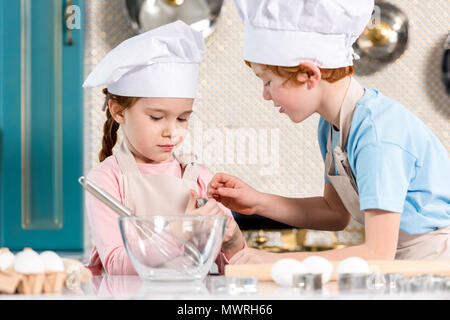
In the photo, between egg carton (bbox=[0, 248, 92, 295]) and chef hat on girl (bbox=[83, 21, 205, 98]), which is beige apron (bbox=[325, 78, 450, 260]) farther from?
egg carton (bbox=[0, 248, 92, 295])

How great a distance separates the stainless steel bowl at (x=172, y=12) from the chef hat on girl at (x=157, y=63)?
158cm

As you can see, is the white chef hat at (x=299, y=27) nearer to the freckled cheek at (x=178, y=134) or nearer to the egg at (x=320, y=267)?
the freckled cheek at (x=178, y=134)

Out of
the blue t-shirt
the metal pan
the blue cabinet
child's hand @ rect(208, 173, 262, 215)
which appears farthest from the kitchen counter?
the metal pan

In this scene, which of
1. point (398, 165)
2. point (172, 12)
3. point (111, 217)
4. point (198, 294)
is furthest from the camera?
point (172, 12)

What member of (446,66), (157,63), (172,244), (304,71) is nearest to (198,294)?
(172,244)

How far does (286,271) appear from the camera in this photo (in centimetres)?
72

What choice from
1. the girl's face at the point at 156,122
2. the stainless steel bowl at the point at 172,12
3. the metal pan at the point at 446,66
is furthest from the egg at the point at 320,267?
the metal pan at the point at 446,66

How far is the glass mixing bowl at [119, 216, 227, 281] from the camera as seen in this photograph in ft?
2.38

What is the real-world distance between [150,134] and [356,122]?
438 mm

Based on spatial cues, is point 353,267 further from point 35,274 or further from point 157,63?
point 157,63

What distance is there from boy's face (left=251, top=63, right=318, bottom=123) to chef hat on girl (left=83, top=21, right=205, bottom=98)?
0.16 meters

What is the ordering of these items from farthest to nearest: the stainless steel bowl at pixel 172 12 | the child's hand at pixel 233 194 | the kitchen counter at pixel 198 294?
the stainless steel bowl at pixel 172 12 → the child's hand at pixel 233 194 → the kitchen counter at pixel 198 294

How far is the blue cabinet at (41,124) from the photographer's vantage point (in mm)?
2852
